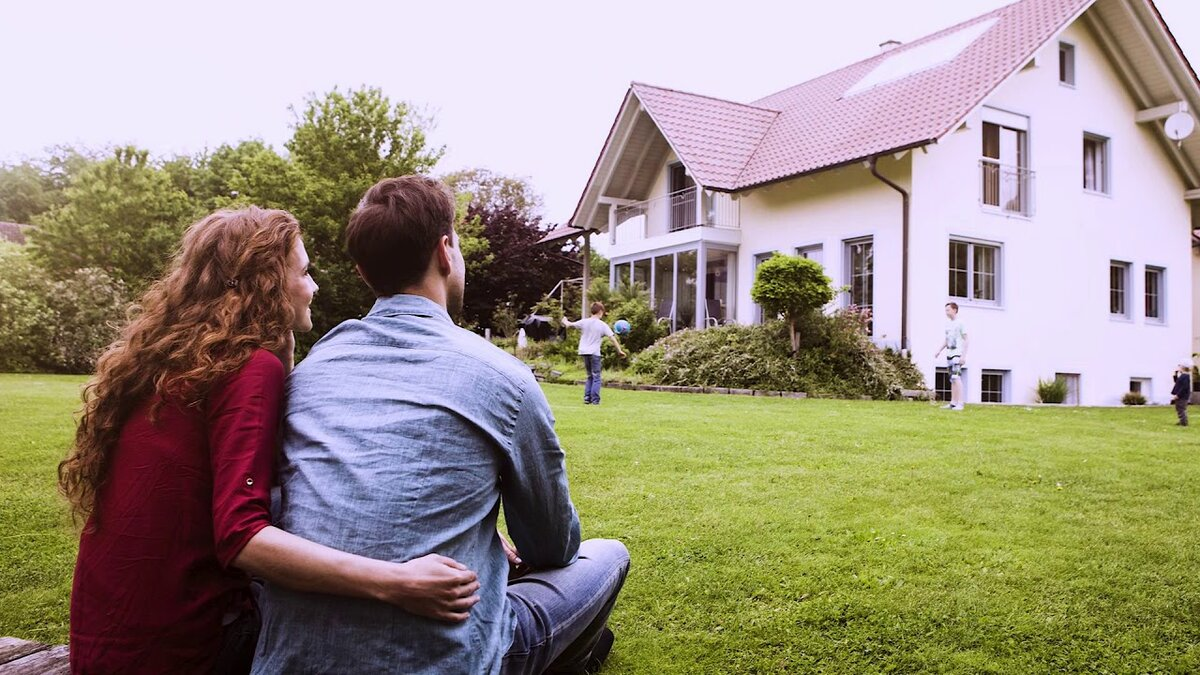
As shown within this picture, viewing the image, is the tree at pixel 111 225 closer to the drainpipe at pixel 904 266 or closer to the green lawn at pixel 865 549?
the drainpipe at pixel 904 266

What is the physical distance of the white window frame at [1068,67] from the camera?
18.7m

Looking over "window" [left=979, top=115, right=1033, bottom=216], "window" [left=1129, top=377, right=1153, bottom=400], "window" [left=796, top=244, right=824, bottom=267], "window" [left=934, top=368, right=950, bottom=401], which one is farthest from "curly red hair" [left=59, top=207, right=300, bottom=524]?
"window" [left=1129, top=377, right=1153, bottom=400]

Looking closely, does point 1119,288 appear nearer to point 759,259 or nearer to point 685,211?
point 759,259

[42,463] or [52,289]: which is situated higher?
[52,289]

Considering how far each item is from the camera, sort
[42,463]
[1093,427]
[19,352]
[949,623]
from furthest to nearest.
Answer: [19,352], [1093,427], [42,463], [949,623]

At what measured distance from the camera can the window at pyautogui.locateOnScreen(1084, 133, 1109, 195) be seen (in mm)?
19500

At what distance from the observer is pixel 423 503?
1828 mm

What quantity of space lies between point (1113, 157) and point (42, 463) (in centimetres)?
2054

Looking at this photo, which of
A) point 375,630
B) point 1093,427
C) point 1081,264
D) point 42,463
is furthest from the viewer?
point 1081,264

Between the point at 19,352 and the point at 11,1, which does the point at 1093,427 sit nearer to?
the point at 11,1

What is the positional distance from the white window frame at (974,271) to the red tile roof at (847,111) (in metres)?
2.45

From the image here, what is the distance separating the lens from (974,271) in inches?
688

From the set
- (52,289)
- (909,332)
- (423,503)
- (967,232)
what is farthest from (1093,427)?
(52,289)

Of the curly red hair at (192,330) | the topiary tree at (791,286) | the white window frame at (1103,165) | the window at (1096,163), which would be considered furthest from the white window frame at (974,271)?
the curly red hair at (192,330)
